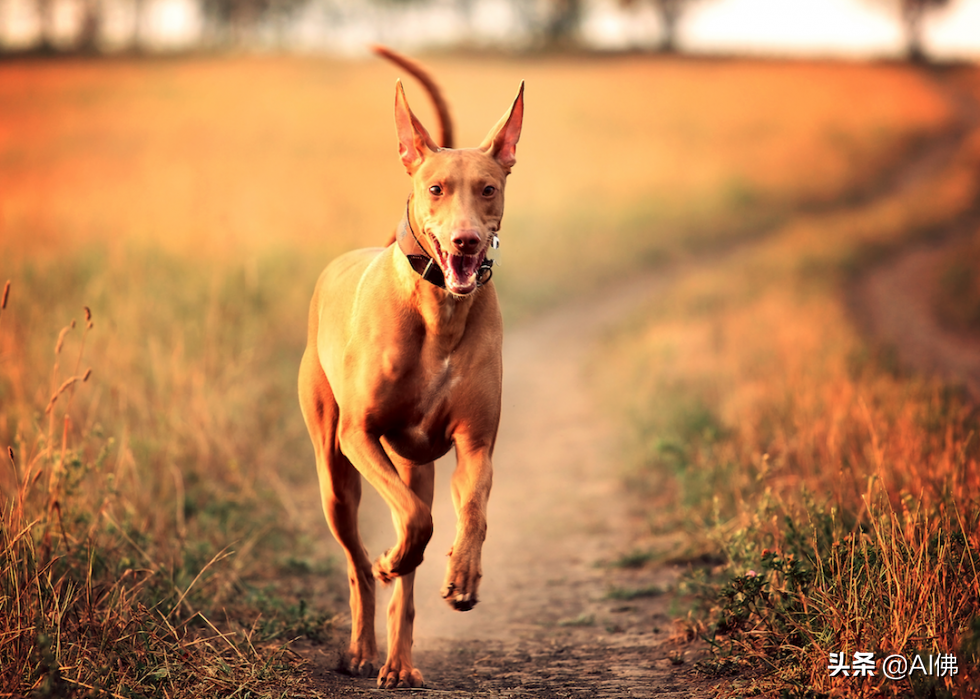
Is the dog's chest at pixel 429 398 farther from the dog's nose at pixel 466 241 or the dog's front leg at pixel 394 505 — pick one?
the dog's nose at pixel 466 241

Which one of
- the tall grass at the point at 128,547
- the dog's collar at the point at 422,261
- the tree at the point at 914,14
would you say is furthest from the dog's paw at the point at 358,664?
the tree at the point at 914,14

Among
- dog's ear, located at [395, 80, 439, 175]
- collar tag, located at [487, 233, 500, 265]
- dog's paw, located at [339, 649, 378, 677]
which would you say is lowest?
dog's paw, located at [339, 649, 378, 677]

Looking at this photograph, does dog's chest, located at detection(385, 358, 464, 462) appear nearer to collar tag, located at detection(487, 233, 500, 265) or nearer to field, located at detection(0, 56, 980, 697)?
collar tag, located at detection(487, 233, 500, 265)

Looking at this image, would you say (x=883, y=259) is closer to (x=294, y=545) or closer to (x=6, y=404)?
(x=294, y=545)

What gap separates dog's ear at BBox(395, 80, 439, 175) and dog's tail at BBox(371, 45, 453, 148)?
64 cm

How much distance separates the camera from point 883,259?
15.8 meters

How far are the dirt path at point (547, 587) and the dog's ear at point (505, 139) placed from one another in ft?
6.80

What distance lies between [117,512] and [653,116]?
25120 millimetres

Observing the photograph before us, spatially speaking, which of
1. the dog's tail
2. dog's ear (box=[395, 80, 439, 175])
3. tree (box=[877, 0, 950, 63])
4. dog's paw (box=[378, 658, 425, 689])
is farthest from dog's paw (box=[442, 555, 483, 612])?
tree (box=[877, 0, 950, 63])

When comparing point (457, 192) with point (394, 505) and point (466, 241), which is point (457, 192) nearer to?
point (466, 241)

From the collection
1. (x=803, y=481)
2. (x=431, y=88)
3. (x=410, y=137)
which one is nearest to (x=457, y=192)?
(x=410, y=137)

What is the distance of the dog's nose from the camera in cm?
349

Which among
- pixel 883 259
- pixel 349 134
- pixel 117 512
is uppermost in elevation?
pixel 349 134

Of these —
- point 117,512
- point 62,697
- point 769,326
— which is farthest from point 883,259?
point 62,697
